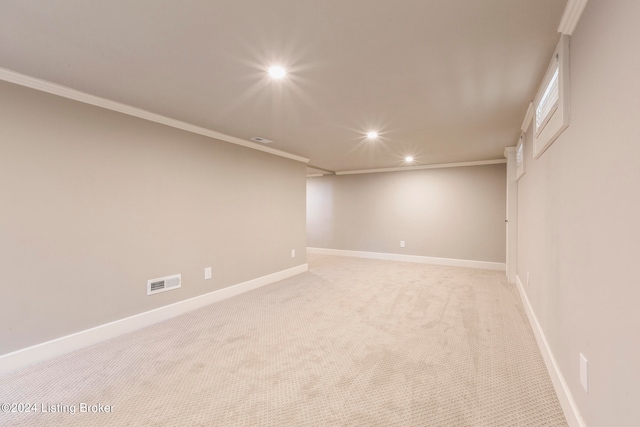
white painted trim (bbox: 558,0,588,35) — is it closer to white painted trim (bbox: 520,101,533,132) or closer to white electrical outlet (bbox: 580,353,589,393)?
white painted trim (bbox: 520,101,533,132)

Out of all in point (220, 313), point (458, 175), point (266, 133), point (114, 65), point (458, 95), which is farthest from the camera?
point (458, 175)

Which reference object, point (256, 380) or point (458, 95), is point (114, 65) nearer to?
point (256, 380)

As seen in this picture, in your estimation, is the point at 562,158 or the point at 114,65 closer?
the point at 562,158

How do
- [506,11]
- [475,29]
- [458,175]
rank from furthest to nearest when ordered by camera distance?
[458,175]
[475,29]
[506,11]

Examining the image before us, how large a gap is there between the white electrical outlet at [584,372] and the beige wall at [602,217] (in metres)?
0.04

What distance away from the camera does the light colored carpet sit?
62.1 inches

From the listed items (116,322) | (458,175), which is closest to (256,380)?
(116,322)

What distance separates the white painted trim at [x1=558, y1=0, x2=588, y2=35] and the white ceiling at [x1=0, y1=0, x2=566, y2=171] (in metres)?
0.03

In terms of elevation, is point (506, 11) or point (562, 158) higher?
point (506, 11)

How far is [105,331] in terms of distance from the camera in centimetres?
251

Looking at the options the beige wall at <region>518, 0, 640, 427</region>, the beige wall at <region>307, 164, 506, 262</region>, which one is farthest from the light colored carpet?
the beige wall at <region>307, 164, 506, 262</region>

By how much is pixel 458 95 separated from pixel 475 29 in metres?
0.89

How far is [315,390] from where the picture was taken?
5.82ft

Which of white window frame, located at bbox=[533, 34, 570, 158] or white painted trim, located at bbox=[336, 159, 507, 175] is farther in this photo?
white painted trim, located at bbox=[336, 159, 507, 175]
